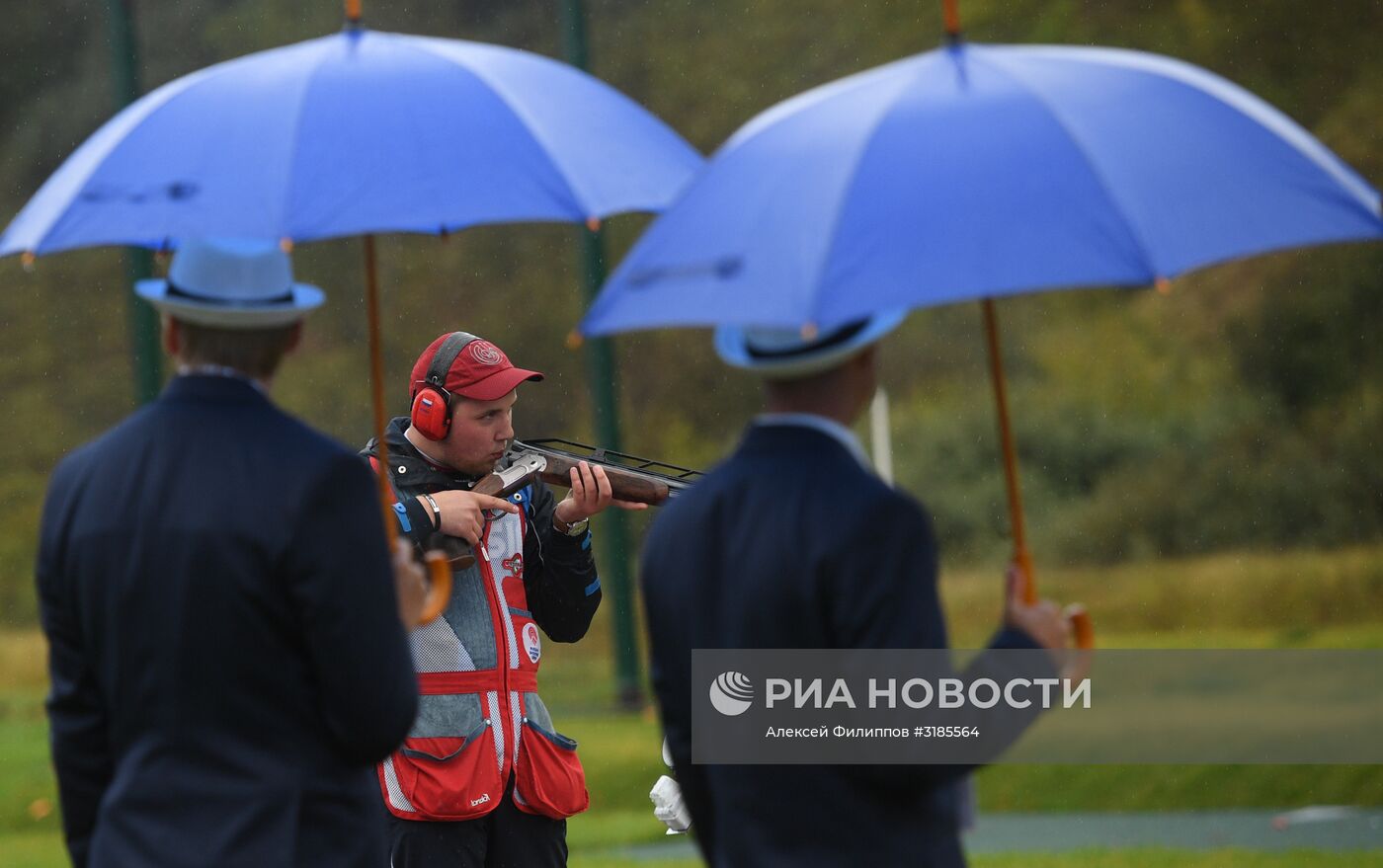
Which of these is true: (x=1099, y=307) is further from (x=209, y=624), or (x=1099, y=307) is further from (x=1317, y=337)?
(x=209, y=624)

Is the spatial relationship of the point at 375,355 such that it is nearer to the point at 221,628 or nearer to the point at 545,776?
the point at 221,628

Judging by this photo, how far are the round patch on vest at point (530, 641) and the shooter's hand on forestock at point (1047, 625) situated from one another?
2.43m

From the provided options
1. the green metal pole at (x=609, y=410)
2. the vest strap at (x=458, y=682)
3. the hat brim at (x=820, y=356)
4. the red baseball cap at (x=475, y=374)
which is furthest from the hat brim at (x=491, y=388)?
the green metal pole at (x=609, y=410)

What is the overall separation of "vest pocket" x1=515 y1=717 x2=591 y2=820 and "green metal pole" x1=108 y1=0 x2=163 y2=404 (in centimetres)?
654

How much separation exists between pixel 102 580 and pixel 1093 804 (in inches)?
317

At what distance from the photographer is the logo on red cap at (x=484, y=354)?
209 inches

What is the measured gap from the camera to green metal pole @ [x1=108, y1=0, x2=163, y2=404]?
11.1m

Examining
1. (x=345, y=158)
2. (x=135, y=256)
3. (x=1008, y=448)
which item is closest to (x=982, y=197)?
(x=1008, y=448)

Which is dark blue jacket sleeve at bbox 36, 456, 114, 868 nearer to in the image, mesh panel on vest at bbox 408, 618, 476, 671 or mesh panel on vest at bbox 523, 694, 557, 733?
mesh panel on vest at bbox 408, 618, 476, 671

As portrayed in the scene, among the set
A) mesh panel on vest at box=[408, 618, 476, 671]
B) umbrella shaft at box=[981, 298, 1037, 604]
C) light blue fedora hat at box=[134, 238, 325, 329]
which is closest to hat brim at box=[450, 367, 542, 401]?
mesh panel on vest at box=[408, 618, 476, 671]

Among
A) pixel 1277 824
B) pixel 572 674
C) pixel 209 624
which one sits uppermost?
pixel 209 624

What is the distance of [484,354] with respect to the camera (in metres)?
5.34

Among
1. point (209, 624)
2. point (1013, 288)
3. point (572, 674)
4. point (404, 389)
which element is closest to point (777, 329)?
point (1013, 288)

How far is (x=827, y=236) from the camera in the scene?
2828 millimetres
